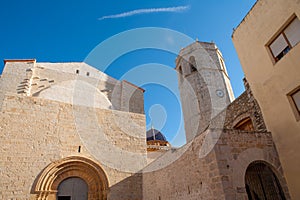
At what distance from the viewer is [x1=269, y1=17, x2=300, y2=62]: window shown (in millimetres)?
5477

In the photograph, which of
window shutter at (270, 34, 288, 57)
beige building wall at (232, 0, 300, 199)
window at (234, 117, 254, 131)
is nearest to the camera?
beige building wall at (232, 0, 300, 199)

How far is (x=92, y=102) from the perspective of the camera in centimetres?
1049

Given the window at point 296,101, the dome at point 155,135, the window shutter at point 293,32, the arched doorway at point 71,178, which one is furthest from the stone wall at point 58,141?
the dome at point 155,135

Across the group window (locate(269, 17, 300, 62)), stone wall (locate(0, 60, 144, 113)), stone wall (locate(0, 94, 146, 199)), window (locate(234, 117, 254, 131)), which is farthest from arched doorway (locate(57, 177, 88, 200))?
window (locate(269, 17, 300, 62))

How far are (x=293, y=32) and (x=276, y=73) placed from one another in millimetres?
1180

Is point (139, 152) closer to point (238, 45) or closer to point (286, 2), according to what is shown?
point (238, 45)

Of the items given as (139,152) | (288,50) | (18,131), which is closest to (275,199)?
(288,50)

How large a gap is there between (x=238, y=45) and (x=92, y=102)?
23.9 ft

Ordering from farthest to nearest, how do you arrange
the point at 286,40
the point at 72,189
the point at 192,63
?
the point at 192,63 → the point at 72,189 → the point at 286,40

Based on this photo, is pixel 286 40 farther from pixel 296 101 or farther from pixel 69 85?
pixel 69 85

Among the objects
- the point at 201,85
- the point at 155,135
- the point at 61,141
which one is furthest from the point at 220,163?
the point at 155,135

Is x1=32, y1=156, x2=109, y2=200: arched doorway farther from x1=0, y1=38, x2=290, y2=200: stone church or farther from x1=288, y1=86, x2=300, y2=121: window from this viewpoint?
x1=288, y1=86, x2=300, y2=121: window

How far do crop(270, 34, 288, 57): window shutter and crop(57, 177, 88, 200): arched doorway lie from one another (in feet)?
28.8

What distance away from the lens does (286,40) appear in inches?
227
